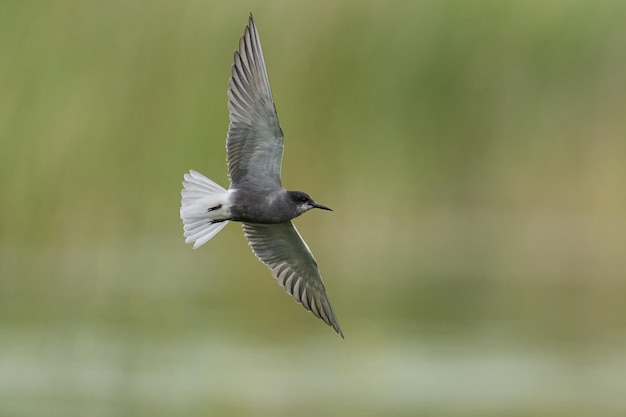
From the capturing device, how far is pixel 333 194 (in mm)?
11867

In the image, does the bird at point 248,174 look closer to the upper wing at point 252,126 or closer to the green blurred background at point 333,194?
the upper wing at point 252,126

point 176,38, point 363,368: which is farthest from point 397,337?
point 176,38

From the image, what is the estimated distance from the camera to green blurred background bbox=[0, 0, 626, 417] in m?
9.34

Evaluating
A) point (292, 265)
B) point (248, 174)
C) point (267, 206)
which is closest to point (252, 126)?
point (248, 174)

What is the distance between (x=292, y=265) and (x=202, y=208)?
2.52 feet

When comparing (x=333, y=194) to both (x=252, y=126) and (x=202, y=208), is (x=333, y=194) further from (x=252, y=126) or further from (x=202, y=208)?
(x=202, y=208)

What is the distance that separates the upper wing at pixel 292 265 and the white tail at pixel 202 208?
0.50 meters

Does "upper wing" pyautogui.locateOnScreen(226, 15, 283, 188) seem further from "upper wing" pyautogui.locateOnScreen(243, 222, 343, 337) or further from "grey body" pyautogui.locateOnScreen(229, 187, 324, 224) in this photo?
"upper wing" pyautogui.locateOnScreen(243, 222, 343, 337)

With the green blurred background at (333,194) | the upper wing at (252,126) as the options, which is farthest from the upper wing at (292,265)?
the green blurred background at (333,194)

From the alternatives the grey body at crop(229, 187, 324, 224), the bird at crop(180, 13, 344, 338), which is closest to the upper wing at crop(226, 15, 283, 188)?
the bird at crop(180, 13, 344, 338)

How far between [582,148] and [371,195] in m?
1.76

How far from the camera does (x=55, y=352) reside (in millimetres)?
9352

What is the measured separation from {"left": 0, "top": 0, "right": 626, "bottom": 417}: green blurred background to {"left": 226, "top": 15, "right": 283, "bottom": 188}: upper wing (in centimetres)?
264

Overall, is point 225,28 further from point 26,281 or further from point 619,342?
point 619,342
